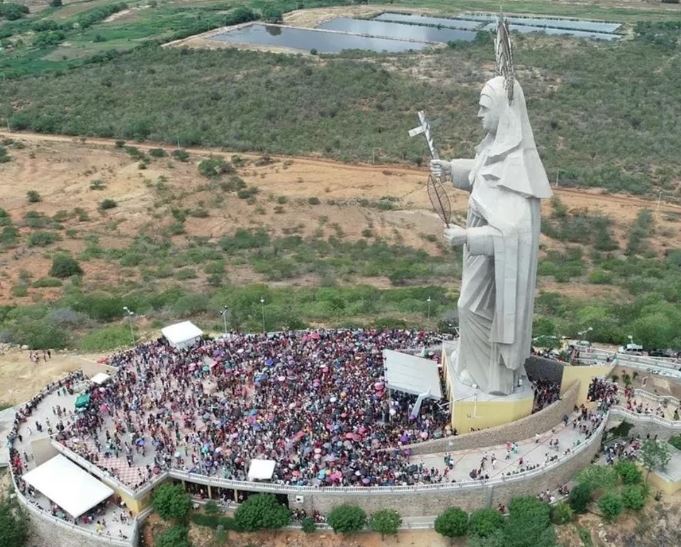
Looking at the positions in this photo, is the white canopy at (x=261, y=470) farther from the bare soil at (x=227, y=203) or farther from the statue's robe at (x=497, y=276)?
the bare soil at (x=227, y=203)

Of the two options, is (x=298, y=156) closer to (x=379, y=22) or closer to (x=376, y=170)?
(x=376, y=170)

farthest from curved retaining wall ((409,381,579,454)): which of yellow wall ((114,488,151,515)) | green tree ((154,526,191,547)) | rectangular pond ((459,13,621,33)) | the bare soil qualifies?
rectangular pond ((459,13,621,33))

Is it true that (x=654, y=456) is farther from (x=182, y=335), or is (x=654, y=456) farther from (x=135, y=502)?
(x=182, y=335)

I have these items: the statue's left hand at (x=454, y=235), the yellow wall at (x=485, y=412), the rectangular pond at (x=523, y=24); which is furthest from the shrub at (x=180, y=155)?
the rectangular pond at (x=523, y=24)

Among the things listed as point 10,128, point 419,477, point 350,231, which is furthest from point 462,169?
point 10,128

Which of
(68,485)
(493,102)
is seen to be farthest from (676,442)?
(68,485)

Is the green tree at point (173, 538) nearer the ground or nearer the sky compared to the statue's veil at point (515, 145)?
nearer the ground
